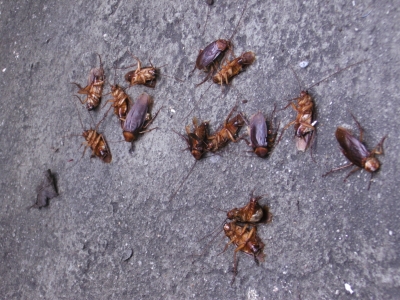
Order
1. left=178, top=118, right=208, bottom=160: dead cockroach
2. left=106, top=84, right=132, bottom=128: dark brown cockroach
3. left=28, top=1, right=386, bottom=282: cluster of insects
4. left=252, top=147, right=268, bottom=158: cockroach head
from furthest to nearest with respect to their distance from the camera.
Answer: left=106, top=84, right=132, bottom=128: dark brown cockroach
left=178, top=118, right=208, bottom=160: dead cockroach
left=252, top=147, right=268, bottom=158: cockroach head
left=28, top=1, right=386, bottom=282: cluster of insects

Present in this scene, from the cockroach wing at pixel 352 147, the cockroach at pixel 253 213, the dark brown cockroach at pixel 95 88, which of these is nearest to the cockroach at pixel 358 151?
the cockroach wing at pixel 352 147

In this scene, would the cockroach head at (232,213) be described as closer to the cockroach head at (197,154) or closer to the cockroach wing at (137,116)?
the cockroach head at (197,154)

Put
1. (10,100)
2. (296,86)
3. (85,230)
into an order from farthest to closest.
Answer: (10,100)
(85,230)
(296,86)

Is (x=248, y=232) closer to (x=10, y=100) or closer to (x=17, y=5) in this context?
(x=10, y=100)

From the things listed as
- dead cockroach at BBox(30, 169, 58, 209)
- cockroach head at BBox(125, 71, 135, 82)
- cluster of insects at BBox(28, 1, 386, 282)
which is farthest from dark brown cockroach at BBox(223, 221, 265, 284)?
dead cockroach at BBox(30, 169, 58, 209)

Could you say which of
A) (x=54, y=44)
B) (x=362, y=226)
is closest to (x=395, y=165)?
(x=362, y=226)

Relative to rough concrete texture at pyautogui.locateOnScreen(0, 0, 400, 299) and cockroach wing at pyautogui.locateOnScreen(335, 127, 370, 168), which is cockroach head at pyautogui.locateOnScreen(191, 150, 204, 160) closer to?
rough concrete texture at pyautogui.locateOnScreen(0, 0, 400, 299)
